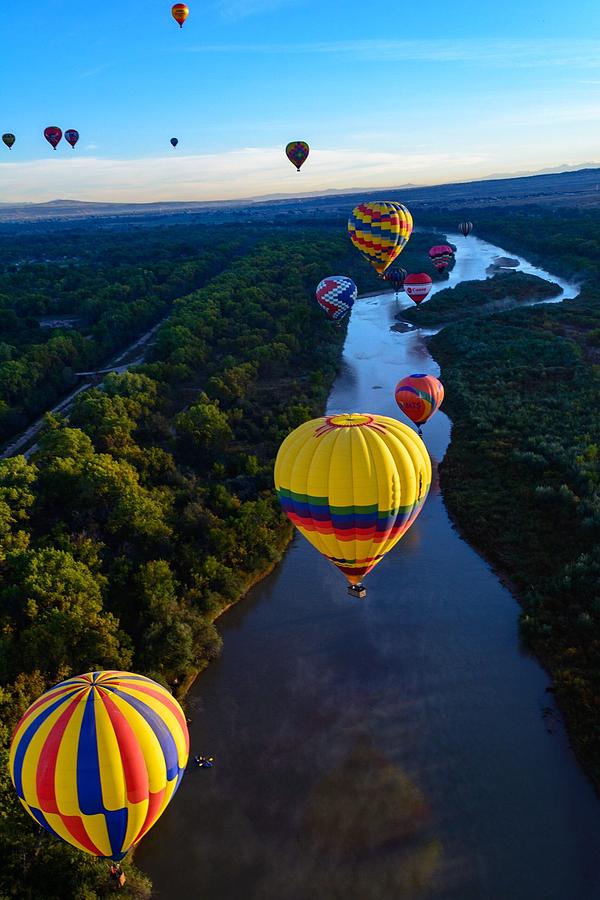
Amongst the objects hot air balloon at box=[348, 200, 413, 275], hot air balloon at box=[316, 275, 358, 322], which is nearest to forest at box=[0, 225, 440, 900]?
hot air balloon at box=[316, 275, 358, 322]

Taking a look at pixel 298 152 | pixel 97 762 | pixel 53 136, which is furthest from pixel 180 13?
pixel 97 762

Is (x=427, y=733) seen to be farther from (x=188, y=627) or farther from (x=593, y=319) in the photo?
(x=593, y=319)

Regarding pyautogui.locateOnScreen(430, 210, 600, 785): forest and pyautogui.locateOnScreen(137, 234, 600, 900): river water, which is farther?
pyautogui.locateOnScreen(430, 210, 600, 785): forest

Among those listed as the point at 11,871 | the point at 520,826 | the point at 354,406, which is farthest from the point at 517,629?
the point at 354,406

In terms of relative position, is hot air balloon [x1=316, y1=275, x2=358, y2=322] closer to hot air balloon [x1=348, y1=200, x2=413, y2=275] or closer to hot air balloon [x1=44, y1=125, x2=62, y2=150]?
hot air balloon [x1=348, y1=200, x2=413, y2=275]

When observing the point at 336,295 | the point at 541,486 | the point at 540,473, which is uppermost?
the point at 336,295

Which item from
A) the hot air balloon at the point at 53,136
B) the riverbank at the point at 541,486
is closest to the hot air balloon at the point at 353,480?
the riverbank at the point at 541,486

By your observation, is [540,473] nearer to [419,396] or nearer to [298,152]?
[419,396]

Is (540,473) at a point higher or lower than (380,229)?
lower
